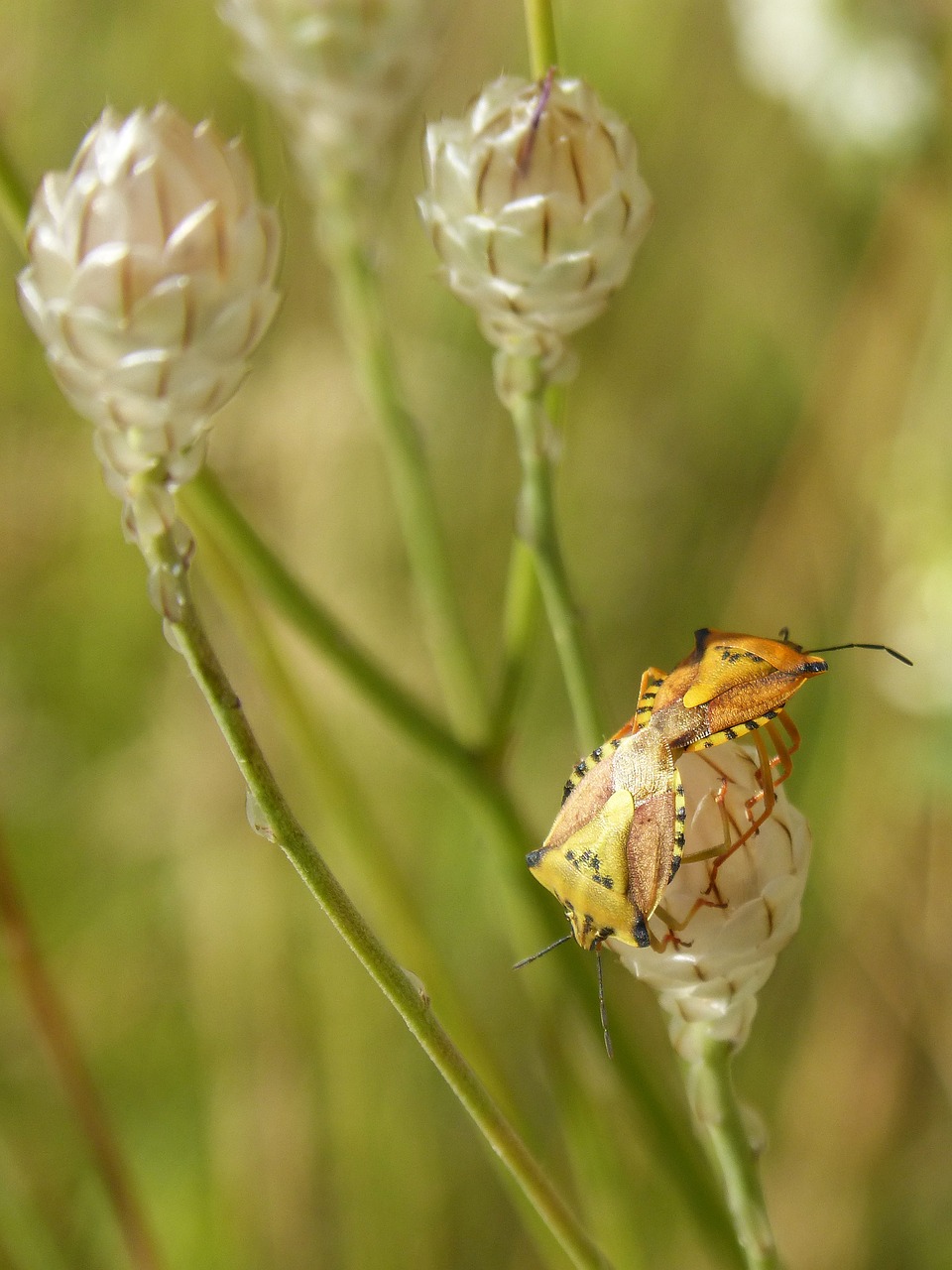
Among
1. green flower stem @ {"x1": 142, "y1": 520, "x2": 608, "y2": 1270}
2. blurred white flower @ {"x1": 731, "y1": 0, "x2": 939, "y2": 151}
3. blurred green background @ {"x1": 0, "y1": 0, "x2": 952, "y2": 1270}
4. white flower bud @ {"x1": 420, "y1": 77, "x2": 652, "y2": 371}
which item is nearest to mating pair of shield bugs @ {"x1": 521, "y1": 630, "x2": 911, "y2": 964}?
green flower stem @ {"x1": 142, "y1": 520, "x2": 608, "y2": 1270}

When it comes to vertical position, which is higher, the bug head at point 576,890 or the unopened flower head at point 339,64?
the unopened flower head at point 339,64

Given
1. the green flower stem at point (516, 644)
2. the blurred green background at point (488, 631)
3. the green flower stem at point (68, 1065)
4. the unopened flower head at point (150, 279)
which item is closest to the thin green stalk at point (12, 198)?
the unopened flower head at point (150, 279)

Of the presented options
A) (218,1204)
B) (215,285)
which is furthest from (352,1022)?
(215,285)

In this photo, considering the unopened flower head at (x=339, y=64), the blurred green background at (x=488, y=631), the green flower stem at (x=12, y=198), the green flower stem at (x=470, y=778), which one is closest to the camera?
the green flower stem at (x=12, y=198)

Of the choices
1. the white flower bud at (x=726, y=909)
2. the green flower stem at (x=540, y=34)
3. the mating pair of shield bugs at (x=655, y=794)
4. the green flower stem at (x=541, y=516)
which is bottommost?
the white flower bud at (x=726, y=909)

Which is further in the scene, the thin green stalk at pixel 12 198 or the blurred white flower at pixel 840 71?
the blurred white flower at pixel 840 71

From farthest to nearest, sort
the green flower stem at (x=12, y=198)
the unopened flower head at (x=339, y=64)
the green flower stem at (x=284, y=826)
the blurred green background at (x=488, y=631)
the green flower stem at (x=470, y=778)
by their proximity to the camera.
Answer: the blurred green background at (x=488, y=631)
the unopened flower head at (x=339, y=64)
the green flower stem at (x=470, y=778)
the green flower stem at (x=12, y=198)
the green flower stem at (x=284, y=826)

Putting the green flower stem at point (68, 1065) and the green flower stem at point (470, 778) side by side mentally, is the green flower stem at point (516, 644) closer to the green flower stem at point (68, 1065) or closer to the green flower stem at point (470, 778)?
the green flower stem at point (470, 778)
